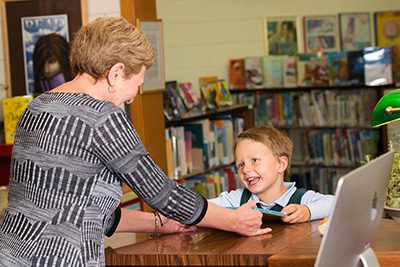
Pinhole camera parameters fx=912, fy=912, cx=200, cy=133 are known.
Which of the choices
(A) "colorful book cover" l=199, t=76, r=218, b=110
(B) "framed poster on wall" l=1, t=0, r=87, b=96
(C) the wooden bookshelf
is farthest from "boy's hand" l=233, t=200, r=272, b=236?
(A) "colorful book cover" l=199, t=76, r=218, b=110

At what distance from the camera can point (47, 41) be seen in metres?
6.02

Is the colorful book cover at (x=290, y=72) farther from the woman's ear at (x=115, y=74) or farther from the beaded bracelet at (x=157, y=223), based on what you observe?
the woman's ear at (x=115, y=74)

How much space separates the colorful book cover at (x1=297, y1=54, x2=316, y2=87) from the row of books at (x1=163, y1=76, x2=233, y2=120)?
140 centimetres

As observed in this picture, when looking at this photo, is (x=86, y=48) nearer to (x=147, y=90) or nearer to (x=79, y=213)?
(x=79, y=213)

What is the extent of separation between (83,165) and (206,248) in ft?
1.50

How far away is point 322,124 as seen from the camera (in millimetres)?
9133

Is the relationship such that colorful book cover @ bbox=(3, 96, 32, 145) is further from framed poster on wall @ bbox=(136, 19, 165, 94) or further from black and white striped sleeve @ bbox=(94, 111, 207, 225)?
black and white striped sleeve @ bbox=(94, 111, 207, 225)

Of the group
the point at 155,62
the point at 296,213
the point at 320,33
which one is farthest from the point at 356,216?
the point at 320,33

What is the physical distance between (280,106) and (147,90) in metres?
3.47

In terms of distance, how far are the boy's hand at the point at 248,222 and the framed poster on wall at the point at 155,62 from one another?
3064 mm

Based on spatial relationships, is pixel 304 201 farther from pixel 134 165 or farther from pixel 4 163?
pixel 4 163

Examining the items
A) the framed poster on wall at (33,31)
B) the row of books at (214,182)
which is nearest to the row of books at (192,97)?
the row of books at (214,182)

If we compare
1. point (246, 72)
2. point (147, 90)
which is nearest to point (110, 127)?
point (147, 90)

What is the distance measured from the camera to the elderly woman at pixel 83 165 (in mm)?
2625
